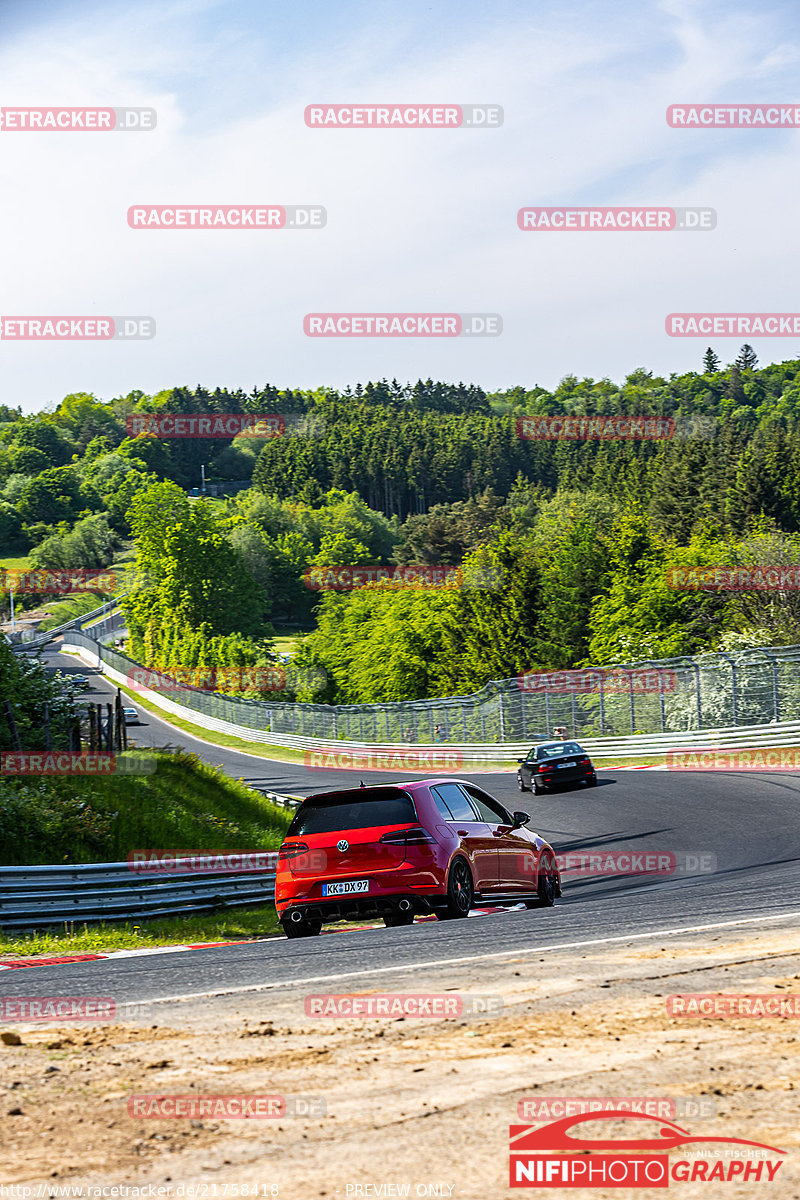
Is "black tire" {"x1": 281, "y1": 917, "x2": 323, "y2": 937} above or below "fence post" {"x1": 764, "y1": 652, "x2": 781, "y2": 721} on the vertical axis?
below

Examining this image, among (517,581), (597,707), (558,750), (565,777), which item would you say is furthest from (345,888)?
(517,581)

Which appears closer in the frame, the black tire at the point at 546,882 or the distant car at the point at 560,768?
the black tire at the point at 546,882

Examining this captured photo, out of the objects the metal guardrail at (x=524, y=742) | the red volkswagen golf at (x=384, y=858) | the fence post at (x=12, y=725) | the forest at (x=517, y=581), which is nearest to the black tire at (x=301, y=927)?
the red volkswagen golf at (x=384, y=858)

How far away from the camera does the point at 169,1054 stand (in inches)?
216

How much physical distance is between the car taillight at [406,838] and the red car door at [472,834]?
0.51 metres

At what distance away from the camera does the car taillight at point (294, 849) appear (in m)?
11.5

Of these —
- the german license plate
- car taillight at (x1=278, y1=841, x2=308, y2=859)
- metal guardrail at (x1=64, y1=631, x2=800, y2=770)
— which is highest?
car taillight at (x1=278, y1=841, x2=308, y2=859)

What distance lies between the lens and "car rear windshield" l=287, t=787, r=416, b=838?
1132 centimetres

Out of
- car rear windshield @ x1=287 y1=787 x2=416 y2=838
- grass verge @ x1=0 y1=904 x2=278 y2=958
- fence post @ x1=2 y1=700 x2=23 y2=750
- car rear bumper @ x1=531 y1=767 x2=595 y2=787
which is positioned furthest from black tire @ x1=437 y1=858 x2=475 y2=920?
car rear bumper @ x1=531 y1=767 x2=595 y2=787

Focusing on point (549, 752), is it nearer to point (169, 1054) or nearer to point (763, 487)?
point (169, 1054)

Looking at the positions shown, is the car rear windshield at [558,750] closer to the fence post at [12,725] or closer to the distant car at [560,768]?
the distant car at [560,768]

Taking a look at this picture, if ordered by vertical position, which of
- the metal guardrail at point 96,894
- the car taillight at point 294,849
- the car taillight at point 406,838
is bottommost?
the metal guardrail at point 96,894

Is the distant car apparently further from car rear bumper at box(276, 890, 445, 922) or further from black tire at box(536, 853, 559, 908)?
car rear bumper at box(276, 890, 445, 922)

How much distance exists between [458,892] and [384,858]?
869mm
